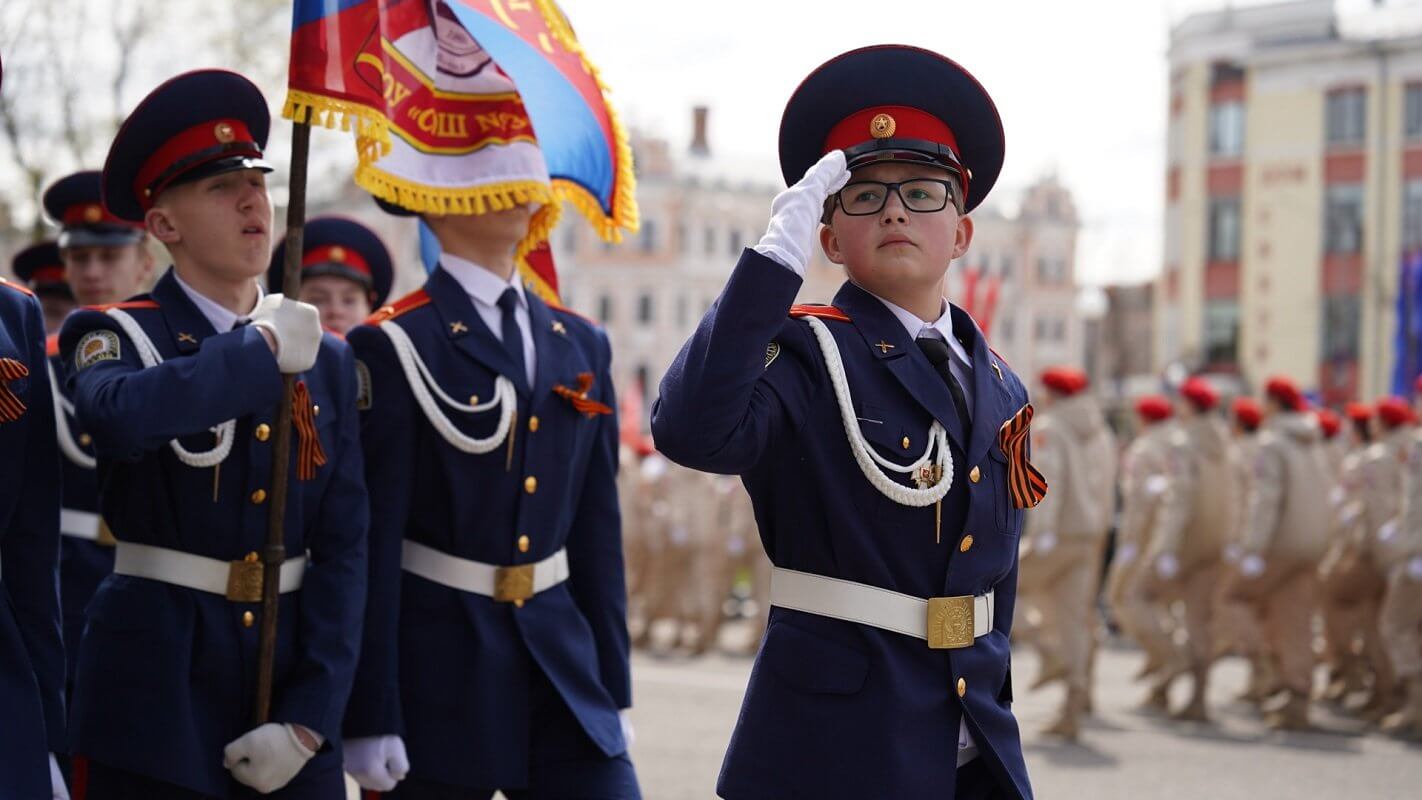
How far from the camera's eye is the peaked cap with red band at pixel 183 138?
407 cm

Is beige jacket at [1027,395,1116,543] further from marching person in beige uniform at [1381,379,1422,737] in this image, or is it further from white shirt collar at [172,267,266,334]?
white shirt collar at [172,267,266,334]

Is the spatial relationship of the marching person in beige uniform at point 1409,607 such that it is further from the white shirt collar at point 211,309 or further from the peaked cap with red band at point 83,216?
the white shirt collar at point 211,309

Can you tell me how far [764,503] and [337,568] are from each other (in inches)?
45.8

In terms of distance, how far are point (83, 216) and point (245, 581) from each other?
2.91 m

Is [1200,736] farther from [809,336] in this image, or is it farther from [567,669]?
[809,336]

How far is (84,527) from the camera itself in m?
5.44

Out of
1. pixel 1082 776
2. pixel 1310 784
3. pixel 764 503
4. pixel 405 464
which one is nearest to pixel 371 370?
pixel 405 464

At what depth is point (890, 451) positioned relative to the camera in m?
3.30

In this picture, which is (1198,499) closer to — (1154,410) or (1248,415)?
(1154,410)

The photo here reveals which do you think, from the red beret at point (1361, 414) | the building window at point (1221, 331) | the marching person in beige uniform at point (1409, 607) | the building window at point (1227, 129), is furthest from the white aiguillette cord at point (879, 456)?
the building window at point (1227, 129)

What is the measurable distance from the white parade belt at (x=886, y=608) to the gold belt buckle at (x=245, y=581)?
1.29 meters

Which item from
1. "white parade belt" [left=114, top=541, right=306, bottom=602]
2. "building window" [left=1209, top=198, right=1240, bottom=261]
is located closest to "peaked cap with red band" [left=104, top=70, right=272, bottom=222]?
"white parade belt" [left=114, top=541, right=306, bottom=602]

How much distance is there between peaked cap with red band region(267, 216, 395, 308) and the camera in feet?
20.3

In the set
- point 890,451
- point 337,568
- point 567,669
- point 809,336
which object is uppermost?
point 809,336
